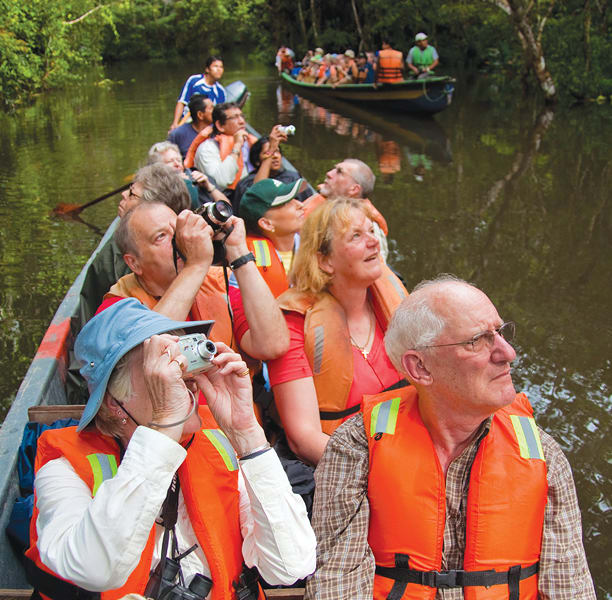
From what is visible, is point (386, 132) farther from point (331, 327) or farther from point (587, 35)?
point (331, 327)

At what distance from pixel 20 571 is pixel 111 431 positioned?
29.3 inches

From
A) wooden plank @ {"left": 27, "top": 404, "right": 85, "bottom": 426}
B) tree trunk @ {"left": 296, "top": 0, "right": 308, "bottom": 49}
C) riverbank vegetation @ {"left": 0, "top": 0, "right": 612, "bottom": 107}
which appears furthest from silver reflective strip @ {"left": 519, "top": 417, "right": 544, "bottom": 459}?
tree trunk @ {"left": 296, "top": 0, "right": 308, "bottom": 49}

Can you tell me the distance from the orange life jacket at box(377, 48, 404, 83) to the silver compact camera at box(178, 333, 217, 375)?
13729mm

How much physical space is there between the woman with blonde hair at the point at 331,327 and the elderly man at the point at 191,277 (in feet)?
0.39

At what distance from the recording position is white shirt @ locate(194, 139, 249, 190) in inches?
204

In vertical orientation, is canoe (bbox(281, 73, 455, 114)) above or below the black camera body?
below

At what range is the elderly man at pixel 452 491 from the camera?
155 cm

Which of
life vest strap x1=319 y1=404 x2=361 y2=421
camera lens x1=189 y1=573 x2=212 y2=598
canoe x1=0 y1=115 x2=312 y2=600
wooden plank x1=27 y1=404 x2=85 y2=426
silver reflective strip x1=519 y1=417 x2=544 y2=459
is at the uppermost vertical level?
silver reflective strip x1=519 y1=417 x2=544 y2=459

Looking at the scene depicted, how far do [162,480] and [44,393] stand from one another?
1.37 meters

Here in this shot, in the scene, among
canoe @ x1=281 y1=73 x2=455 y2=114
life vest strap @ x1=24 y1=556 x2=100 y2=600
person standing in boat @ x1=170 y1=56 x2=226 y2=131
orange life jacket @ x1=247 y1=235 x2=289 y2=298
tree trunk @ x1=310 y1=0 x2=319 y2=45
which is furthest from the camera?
tree trunk @ x1=310 y1=0 x2=319 y2=45

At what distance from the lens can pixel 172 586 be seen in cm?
142

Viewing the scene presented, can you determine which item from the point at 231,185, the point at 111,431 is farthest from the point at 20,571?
the point at 231,185

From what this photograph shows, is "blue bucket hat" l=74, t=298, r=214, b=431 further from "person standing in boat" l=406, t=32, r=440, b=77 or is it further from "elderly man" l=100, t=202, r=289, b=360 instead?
"person standing in boat" l=406, t=32, r=440, b=77

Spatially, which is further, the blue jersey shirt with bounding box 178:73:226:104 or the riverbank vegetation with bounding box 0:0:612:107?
the riverbank vegetation with bounding box 0:0:612:107
